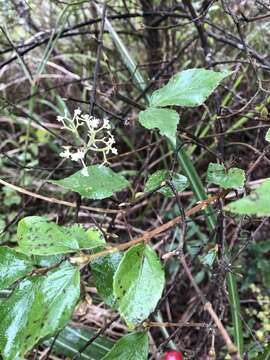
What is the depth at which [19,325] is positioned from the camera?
48 centimetres

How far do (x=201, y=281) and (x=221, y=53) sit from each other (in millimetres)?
784

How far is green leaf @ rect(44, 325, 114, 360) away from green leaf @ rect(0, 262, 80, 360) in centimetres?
45

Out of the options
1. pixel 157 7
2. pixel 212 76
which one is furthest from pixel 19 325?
pixel 157 7

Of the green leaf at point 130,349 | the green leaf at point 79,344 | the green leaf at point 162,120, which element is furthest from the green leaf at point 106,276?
the green leaf at point 79,344

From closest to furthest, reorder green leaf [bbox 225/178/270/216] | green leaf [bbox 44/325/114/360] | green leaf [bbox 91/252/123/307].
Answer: green leaf [bbox 225/178/270/216], green leaf [bbox 91/252/123/307], green leaf [bbox 44/325/114/360]

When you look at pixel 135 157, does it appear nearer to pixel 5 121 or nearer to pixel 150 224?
pixel 150 224

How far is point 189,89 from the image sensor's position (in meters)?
0.57

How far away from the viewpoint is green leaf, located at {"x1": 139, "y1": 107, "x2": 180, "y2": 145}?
0.50 metres

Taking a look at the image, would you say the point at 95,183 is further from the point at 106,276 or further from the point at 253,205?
the point at 253,205

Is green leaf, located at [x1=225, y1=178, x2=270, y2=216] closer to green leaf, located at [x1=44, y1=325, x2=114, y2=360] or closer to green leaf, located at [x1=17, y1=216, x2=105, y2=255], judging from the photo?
green leaf, located at [x1=17, y1=216, x2=105, y2=255]

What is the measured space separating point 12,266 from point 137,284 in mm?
148

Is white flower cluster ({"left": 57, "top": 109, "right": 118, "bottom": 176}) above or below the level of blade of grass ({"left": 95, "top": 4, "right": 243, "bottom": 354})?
above

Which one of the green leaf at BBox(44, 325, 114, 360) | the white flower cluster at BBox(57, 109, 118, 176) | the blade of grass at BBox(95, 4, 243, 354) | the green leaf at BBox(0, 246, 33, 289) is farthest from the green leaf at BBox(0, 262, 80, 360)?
the green leaf at BBox(44, 325, 114, 360)

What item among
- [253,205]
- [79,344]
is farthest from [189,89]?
[79,344]
